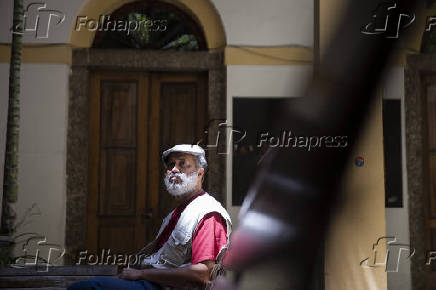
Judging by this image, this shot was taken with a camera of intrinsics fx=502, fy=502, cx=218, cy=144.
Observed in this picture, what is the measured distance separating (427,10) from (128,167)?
5520 millimetres

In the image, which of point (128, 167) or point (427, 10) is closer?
point (427, 10)

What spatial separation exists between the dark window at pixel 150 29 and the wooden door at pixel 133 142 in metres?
0.35

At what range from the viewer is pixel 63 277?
8.74 feet

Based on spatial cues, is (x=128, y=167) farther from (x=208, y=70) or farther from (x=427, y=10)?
(x=427, y=10)

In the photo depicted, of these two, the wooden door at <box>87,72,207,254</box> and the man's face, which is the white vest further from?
the wooden door at <box>87,72,207,254</box>

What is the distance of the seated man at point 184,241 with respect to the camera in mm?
2119

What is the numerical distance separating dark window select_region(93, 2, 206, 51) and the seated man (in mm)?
3309

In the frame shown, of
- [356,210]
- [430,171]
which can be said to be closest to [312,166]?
[356,210]

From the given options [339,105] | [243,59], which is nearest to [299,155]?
[339,105]

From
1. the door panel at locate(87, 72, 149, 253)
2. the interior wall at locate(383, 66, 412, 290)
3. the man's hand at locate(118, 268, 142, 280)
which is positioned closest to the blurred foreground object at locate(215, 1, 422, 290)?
the man's hand at locate(118, 268, 142, 280)

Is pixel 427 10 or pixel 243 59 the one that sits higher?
pixel 243 59

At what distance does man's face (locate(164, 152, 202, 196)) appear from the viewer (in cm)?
265

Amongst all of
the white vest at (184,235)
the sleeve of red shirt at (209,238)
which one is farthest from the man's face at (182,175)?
the sleeve of red shirt at (209,238)

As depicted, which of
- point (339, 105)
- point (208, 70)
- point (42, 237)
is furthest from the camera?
point (208, 70)
